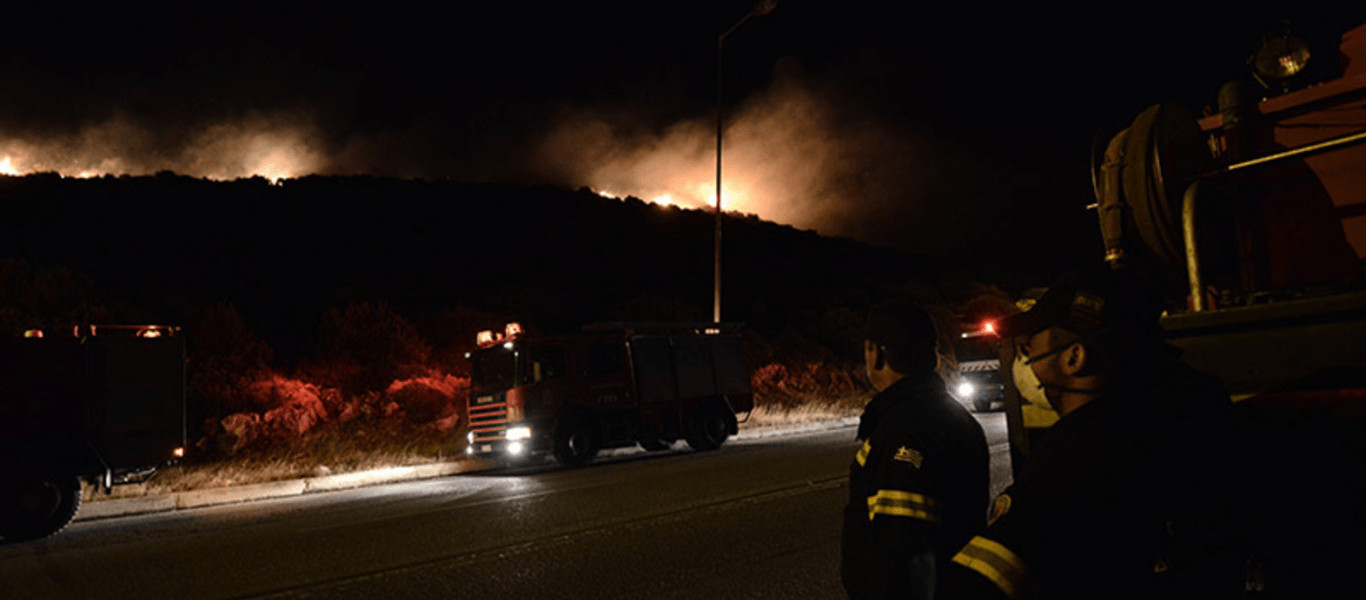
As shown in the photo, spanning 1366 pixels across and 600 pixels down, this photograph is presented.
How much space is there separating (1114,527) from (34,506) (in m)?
10.8

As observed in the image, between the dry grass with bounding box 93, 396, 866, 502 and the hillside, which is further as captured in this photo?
the hillside

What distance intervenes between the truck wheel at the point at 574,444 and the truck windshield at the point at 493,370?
1.23 meters

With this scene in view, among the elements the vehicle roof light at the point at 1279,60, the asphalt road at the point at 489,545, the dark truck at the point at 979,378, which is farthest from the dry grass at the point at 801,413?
the vehicle roof light at the point at 1279,60

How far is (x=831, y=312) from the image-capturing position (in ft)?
132

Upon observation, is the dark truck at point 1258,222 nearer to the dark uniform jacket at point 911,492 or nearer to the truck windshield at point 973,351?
the dark uniform jacket at point 911,492

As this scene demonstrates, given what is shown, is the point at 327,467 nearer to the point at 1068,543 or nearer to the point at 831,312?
the point at 1068,543

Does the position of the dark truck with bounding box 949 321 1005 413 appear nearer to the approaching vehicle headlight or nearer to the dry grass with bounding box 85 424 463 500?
the approaching vehicle headlight

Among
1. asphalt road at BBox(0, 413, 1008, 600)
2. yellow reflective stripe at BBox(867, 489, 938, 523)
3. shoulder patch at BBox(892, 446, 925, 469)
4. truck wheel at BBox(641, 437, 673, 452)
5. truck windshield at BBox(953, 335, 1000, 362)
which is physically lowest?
truck wheel at BBox(641, 437, 673, 452)

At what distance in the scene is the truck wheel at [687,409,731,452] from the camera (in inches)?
640

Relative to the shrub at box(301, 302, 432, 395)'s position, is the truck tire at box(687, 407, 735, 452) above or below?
below

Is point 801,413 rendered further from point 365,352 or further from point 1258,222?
point 1258,222

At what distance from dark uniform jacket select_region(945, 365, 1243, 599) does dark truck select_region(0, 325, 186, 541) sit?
10.6 metres

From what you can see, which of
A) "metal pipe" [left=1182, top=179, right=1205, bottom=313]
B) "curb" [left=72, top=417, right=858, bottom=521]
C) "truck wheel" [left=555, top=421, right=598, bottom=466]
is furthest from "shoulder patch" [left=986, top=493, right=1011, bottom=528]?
"truck wheel" [left=555, top=421, right=598, bottom=466]

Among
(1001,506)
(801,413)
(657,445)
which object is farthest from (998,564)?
(801,413)
